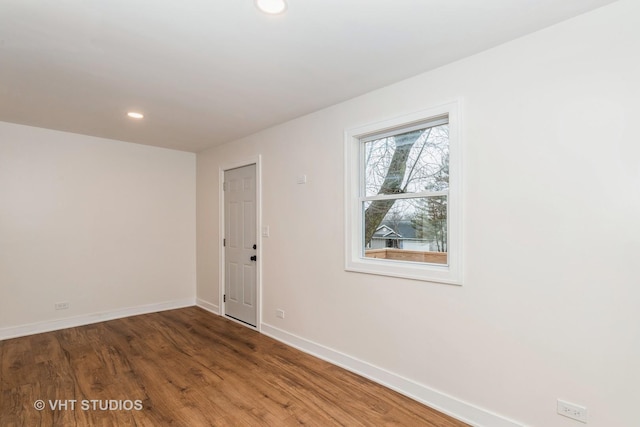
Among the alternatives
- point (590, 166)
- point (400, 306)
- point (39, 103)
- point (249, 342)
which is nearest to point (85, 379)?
point (249, 342)

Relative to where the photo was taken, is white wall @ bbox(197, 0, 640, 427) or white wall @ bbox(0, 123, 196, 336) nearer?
white wall @ bbox(197, 0, 640, 427)

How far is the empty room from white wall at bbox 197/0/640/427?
1 cm

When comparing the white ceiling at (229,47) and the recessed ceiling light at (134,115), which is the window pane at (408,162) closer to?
the white ceiling at (229,47)

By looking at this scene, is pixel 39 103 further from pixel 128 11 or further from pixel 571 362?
pixel 571 362

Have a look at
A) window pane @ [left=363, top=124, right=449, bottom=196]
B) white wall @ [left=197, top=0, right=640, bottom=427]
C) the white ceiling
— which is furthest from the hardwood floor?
the white ceiling

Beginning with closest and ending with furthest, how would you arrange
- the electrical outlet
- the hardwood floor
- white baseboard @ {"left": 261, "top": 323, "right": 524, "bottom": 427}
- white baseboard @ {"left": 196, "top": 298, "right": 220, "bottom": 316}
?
the electrical outlet → white baseboard @ {"left": 261, "top": 323, "right": 524, "bottom": 427} → the hardwood floor → white baseboard @ {"left": 196, "top": 298, "right": 220, "bottom": 316}

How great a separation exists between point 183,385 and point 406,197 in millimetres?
2426

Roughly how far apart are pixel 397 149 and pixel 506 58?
99 cm

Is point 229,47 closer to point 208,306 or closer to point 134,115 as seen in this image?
point 134,115

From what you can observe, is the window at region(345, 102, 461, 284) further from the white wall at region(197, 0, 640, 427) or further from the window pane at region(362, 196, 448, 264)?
the white wall at region(197, 0, 640, 427)

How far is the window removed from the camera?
91.3 inches

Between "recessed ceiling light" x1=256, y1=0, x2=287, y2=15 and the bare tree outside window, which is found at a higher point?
"recessed ceiling light" x1=256, y1=0, x2=287, y2=15

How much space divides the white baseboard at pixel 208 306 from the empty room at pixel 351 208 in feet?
2.03

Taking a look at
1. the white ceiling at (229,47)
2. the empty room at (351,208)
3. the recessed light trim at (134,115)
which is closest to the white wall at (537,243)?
the empty room at (351,208)
